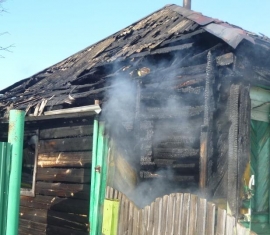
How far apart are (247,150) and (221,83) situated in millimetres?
919

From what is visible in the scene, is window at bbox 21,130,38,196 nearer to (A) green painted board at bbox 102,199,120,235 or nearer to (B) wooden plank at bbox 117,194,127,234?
(A) green painted board at bbox 102,199,120,235

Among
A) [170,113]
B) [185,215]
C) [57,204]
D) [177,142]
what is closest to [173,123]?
[170,113]

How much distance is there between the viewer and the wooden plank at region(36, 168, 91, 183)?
6.89 meters

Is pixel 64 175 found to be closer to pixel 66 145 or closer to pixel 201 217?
pixel 66 145

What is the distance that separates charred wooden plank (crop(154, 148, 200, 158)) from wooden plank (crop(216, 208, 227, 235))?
50.9 inches

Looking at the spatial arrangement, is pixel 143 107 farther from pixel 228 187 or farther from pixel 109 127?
pixel 228 187

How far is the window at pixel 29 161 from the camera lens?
8250 mm

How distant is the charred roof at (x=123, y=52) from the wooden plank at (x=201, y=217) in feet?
6.30

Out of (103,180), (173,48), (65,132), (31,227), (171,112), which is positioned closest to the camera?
(171,112)

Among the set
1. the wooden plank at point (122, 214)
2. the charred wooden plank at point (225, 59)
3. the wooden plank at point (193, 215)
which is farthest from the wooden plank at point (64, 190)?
the charred wooden plank at point (225, 59)

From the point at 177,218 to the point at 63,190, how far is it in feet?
9.71

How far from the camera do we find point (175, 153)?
5828 mm

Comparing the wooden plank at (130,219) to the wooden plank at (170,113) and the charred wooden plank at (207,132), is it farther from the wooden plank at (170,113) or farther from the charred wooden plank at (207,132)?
the wooden plank at (170,113)

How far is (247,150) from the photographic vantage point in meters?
5.13
